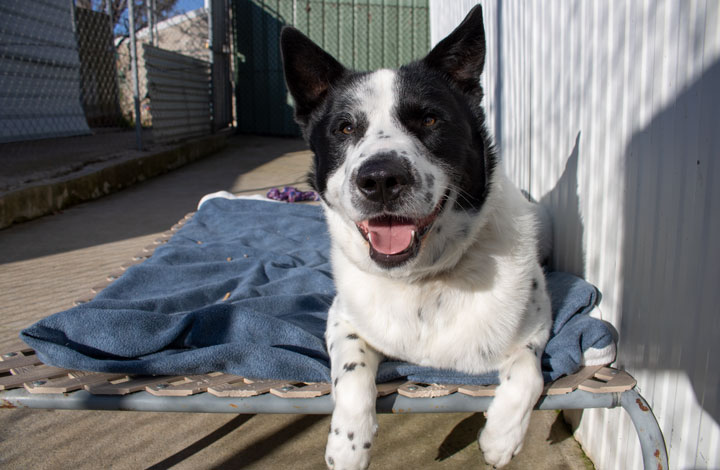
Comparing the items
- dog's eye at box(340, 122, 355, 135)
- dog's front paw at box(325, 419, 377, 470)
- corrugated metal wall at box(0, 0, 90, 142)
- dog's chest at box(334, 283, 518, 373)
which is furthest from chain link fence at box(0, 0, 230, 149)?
dog's front paw at box(325, 419, 377, 470)

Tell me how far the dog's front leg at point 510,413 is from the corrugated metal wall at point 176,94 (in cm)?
741

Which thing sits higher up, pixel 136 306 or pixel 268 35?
pixel 268 35

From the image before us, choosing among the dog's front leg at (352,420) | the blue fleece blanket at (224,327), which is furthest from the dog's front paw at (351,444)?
the blue fleece blanket at (224,327)

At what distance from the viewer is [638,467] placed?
5.38 ft

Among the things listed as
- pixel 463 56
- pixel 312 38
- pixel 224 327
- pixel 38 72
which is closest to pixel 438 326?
pixel 224 327

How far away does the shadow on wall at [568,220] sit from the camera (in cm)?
211

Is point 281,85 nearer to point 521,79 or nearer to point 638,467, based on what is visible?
point 521,79

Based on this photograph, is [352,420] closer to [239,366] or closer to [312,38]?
[239,366]

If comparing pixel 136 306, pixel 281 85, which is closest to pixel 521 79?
pixel 136 306

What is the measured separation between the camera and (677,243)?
4.60 feet

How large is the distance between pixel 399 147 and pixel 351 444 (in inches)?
33.8

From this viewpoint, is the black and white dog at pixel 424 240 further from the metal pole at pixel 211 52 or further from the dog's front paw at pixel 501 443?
the metal pole at pixel 211 52

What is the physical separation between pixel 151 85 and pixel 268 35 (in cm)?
493

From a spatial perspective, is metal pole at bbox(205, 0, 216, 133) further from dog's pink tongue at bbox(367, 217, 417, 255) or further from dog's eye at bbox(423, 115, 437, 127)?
dog's pink tongue at bbox(367, 217, 417, 255)
